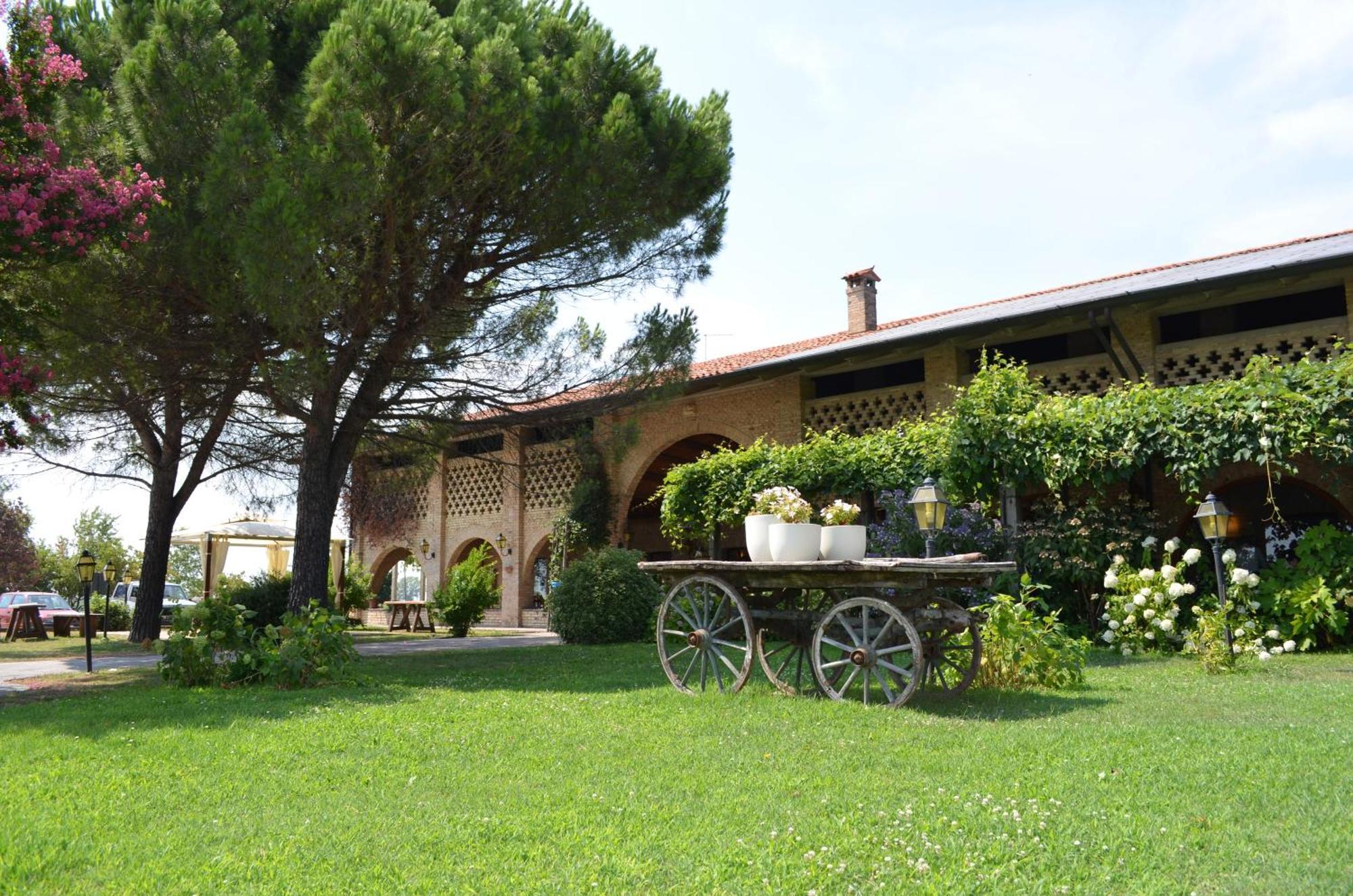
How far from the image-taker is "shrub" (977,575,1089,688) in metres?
6.71

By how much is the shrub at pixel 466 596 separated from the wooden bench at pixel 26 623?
7379 millimetres

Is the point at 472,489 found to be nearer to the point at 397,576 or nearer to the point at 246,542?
the point at 246,542

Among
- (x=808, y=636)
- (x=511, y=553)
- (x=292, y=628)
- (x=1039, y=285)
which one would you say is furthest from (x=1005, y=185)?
(x=511, y=553)

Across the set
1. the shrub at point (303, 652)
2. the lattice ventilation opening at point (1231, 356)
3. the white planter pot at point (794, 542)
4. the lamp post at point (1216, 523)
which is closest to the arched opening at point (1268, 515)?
the lattice ventilation opening at point (1231, 356)

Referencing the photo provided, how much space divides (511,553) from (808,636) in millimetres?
15406

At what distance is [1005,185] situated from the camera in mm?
9641

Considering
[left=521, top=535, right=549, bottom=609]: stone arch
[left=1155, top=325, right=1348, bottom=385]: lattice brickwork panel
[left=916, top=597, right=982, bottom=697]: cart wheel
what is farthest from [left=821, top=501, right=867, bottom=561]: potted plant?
[left=521, top=535, right=549, bottom=609]: stone arch

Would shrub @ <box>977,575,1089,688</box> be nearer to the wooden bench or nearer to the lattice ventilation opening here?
the lattice ventilation opening

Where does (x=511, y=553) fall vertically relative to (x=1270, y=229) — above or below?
below

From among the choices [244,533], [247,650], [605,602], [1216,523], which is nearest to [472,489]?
[244,533]

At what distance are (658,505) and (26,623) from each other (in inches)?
464

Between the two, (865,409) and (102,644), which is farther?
(865,409)

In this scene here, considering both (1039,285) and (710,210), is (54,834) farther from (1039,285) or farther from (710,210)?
(1039,285)

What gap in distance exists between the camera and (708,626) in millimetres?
6711
